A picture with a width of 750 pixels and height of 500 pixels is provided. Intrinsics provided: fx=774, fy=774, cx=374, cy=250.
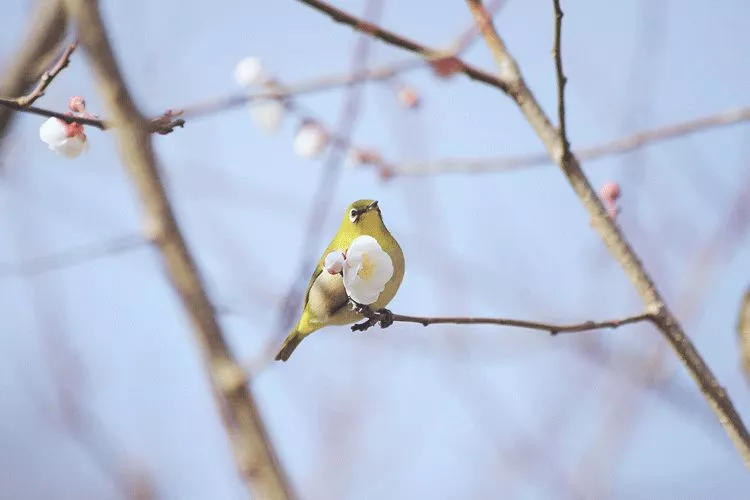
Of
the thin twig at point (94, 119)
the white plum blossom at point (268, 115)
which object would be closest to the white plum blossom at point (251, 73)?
the white plum blossom at point (268, 115)

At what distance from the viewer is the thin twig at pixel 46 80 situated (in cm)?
164

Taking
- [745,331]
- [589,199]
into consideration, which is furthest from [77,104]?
[745,331]

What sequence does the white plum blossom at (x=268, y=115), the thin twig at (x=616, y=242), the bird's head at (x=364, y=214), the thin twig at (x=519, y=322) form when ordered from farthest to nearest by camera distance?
the white plum blossom at (x=268, y=115) < the bird's head at (x=364, y=214) < the thin twig at (x=616, y=242) < the thin twig at (x=519, y=322)

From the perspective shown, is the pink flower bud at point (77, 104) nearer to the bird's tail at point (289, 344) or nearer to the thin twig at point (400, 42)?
the thin twig at point (400, 42)

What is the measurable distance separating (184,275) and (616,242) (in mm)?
1208

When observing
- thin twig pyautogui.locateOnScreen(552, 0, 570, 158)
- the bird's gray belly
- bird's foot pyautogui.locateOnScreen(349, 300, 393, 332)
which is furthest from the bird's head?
thin twig pyautogui.locateOnScreen(552, 0, 570, 158)

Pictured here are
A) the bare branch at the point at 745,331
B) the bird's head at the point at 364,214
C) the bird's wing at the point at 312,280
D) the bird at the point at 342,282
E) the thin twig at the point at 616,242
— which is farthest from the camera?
the bird's wing at the point at 312,280

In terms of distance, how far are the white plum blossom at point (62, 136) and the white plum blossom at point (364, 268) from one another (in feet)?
2.60

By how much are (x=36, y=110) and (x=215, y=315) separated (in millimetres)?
770

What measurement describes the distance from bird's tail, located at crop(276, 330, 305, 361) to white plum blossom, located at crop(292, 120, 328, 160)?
1319mm

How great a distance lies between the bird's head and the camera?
2.29 m

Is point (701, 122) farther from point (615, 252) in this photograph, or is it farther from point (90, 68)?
point (90, 68)

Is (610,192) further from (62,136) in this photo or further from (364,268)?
(62,136)

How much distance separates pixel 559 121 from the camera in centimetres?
190
